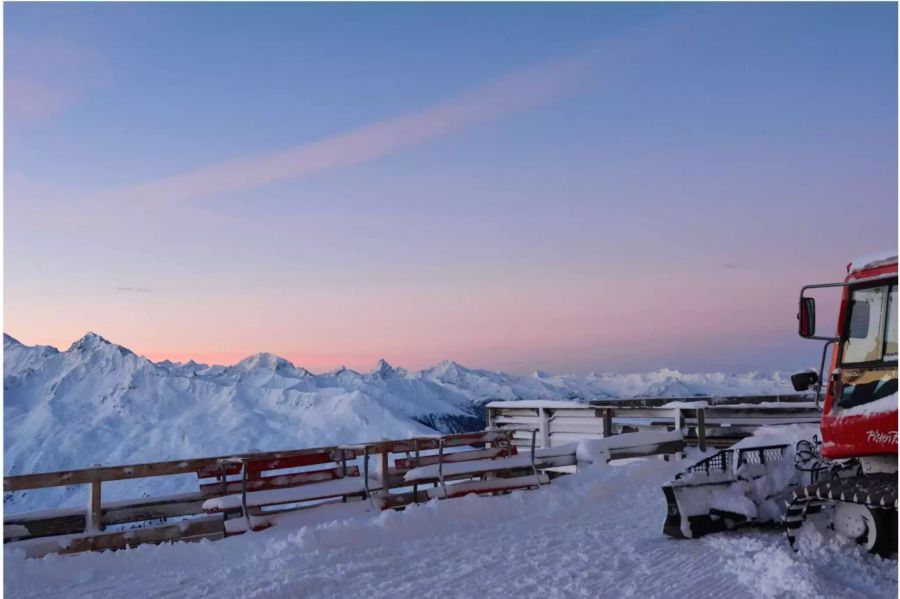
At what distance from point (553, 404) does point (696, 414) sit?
3.35 m

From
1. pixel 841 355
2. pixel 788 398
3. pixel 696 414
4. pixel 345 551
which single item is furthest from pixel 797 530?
pixel 788 398

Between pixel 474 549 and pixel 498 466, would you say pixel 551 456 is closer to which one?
pixel 498 466

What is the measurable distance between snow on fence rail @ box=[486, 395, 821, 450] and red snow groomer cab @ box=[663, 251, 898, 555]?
215 inches

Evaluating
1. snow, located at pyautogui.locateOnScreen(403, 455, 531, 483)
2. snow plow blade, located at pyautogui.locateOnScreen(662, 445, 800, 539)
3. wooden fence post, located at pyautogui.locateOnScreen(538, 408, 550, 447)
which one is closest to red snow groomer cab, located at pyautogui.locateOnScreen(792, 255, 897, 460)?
snow plow blade, located at pyautogui.locateOnScreen(662, 445, 800, 539)

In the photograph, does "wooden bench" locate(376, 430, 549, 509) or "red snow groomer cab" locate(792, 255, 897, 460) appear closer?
"red snow groomer cab" locate(792, 255, 897, 460)

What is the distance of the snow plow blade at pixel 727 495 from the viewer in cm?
820

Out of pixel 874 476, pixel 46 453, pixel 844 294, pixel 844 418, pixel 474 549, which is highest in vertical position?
pixel 844 294

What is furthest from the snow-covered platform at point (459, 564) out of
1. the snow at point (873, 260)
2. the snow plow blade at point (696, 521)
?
the snow at point (873, 260)

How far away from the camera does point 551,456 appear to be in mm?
12891

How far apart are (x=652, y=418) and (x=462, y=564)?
10267mm

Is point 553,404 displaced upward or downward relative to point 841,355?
downward

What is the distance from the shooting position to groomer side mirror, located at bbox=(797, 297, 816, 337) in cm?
719

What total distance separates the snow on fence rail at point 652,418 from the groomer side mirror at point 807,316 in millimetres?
6958

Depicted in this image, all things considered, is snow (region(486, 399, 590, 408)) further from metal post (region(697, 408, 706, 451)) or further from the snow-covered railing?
the snow-covered railing
